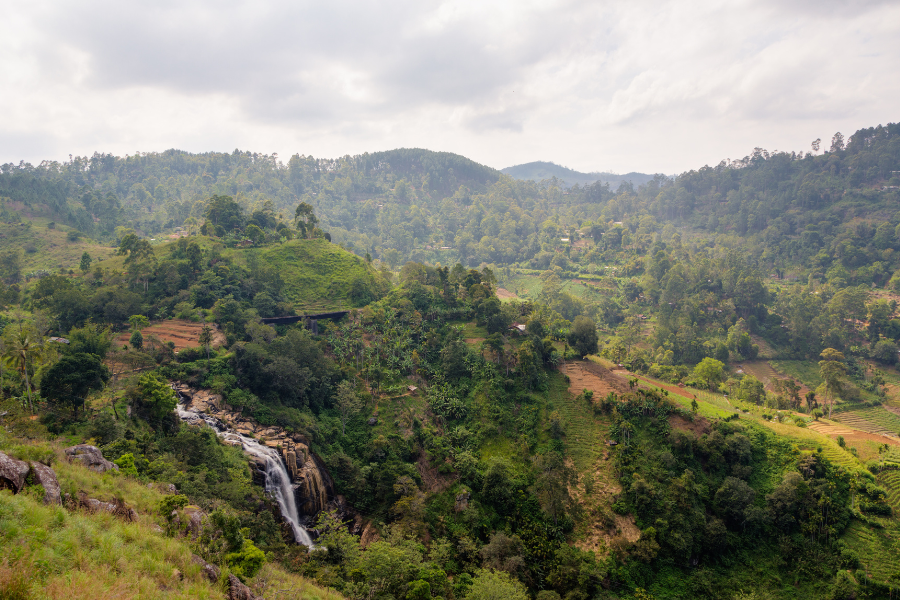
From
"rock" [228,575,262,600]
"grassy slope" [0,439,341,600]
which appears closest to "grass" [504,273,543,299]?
"rock" [228,575,262,600]

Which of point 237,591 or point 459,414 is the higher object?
point 237,591

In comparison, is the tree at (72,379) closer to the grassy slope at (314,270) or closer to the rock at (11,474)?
the rock at (11,474)

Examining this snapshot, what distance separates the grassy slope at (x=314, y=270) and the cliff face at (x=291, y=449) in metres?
21.4

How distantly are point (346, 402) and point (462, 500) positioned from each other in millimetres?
12129

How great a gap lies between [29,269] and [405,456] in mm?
58383

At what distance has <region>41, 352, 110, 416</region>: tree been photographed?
77.0 ft

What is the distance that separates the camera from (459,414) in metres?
37.6

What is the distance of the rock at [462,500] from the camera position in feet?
99.8

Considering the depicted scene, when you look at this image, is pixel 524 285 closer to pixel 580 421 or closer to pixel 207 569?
pixel 580 421

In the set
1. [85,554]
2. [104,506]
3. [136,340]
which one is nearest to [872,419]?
[104,506]

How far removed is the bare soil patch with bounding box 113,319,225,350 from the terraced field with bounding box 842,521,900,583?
46.4m

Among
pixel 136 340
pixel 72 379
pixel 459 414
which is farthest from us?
pixel 459 414

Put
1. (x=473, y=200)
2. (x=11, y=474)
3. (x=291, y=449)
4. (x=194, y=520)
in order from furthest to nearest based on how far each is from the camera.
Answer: (x=473, y=200) → (x=291, y=449) → (x=194, y=520) → (x=11, y=474)

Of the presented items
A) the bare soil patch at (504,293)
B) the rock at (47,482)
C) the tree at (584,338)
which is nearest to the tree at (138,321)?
the rock at (47,482)
